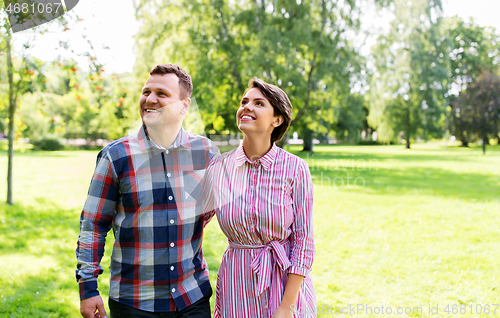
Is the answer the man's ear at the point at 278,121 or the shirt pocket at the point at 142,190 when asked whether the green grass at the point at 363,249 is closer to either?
the shirt pocket at the point at 142,190

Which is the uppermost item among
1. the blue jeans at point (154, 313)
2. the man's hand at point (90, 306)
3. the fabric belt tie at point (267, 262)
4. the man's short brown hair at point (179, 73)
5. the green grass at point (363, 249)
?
the man's short brown hair at point (179, 73)

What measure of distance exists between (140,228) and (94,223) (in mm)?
238

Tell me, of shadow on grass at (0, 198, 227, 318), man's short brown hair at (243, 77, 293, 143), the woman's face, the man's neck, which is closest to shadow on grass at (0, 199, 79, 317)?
shadow on grass at (0, 198, 227, 318)

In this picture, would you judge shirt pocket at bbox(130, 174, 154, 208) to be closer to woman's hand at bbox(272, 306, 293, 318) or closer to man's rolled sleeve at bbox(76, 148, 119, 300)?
man's rolled sleeve at bbox(76, 148, 119, 300)

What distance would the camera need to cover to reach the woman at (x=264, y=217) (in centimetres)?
180

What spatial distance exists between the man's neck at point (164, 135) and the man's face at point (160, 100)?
34 millimetres

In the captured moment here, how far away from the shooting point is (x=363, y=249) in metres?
5.95

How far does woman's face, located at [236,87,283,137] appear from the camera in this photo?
72.5 inches

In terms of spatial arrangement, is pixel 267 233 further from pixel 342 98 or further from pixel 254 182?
pixel 342 98

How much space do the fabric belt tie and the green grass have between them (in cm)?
253

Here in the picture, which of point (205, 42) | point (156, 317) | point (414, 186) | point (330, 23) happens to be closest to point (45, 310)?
point (156, 317)

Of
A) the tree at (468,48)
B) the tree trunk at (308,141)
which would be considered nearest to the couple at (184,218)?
the tree trunk at (308,141)

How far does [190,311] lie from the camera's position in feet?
6.23

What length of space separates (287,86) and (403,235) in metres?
10.2
